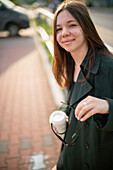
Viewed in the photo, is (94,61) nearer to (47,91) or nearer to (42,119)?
(42,119)

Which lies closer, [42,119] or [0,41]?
[42,119]

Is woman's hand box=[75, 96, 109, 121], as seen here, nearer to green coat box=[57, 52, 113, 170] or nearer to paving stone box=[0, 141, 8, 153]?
green coat box=[57, 52, 113, 170]

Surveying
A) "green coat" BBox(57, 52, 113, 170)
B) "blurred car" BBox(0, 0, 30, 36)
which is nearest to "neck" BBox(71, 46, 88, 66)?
"green coat" BBox(57, 52, 113, 170)

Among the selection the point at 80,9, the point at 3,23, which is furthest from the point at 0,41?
the point at 80,9

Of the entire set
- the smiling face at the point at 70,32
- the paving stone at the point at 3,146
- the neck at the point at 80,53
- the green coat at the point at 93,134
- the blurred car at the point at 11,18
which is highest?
the blurred car at the point at 11,18

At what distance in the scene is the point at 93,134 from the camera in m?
1.42

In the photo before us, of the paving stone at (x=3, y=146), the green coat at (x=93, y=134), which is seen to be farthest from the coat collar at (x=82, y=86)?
the paving stone at (x=3, y=146)

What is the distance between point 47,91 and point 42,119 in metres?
1.29

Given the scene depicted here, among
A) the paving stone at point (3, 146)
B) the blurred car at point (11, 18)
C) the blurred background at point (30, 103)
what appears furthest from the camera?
the blurred car at point (11, 18)

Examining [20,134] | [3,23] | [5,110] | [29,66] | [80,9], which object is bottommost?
[20,134]

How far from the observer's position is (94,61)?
141cm

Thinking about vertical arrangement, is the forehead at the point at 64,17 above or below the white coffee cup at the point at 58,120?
above

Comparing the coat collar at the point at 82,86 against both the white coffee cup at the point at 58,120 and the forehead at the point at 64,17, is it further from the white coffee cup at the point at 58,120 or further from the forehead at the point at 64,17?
the forehead at the point at 64,17

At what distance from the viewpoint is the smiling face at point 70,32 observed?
4.75 feet
